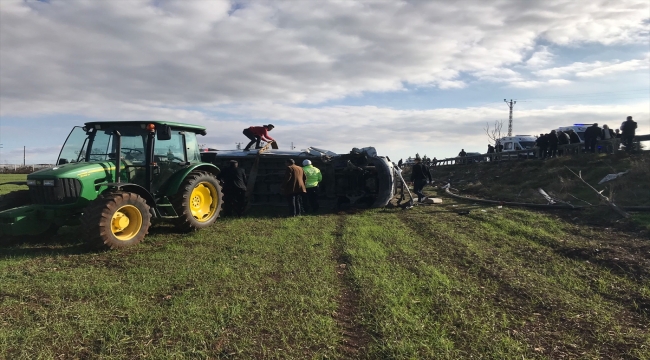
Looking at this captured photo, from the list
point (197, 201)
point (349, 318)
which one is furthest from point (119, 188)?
point (349, 318)

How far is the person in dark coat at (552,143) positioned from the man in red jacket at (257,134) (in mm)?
14859

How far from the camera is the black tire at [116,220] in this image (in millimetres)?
6660

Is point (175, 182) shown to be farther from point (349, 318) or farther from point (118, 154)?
point (349, 318)

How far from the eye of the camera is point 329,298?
4902mm

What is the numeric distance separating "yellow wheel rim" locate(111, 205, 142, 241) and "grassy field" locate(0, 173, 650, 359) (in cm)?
35

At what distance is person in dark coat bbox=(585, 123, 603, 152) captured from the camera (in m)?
19.5

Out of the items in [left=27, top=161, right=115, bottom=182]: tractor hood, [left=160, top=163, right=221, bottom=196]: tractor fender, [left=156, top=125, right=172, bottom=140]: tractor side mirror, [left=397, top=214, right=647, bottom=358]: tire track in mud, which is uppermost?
[left=156, top=125, right=172, bottom=140]: tractor side mirror

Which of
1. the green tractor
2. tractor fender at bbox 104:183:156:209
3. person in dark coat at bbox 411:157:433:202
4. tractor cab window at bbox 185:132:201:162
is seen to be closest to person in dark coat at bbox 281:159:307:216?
the green tractor

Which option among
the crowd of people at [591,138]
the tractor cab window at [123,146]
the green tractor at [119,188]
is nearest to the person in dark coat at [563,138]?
the crowd of people at [591,138]

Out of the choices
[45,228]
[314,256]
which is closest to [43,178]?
[45,228]

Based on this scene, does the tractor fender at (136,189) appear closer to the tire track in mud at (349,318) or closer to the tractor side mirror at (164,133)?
the tractor side mirror at (164,133)

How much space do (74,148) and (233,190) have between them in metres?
4.06

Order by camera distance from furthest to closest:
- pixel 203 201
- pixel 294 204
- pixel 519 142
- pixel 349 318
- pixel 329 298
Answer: pixel 519 142, pixel 294 204, pixel 203 201, pixel 329 298, pixel 349 318

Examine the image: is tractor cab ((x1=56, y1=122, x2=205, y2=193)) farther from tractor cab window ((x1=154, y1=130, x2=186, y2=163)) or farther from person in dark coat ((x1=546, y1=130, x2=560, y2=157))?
person in dark coat ((x1=546, y1=130, x2=560, y2=157))
